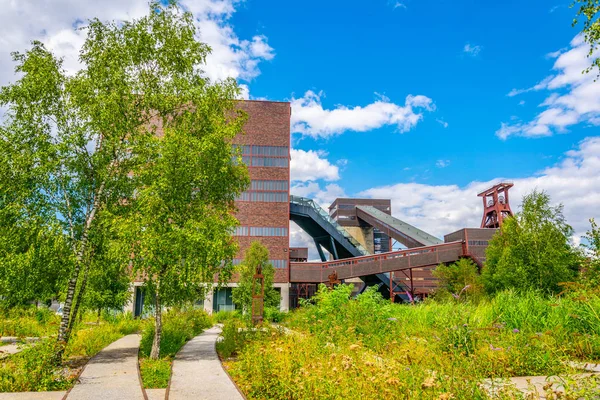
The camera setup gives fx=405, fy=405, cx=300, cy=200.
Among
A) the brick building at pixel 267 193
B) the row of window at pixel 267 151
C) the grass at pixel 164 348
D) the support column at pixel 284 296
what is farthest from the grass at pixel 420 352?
the row of window at pixel 267 151

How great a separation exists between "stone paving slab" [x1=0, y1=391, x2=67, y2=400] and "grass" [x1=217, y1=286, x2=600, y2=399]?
11.0 feet

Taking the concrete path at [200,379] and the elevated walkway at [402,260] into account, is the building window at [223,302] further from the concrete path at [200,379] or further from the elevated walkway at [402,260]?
the concrete path at [200,379]

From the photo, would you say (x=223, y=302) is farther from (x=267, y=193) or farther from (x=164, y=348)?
(x=164, y=348)

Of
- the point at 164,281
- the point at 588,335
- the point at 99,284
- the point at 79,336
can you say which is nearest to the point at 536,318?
the point at 588,335

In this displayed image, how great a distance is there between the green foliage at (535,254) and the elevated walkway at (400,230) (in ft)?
42.6

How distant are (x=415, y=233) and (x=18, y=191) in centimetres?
4031

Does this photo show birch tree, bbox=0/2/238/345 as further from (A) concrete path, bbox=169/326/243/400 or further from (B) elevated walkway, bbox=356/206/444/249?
(B) elevated walkway, bbox=356/206/444/249

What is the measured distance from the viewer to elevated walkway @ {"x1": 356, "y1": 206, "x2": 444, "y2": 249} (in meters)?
41.7

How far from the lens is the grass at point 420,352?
4988 mm

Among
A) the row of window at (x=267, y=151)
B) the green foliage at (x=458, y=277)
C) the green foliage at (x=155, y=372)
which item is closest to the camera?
the green foliage at (x=155, y=372)

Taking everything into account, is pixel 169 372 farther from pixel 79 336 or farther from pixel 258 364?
pixel 79 336

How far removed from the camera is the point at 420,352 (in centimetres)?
728

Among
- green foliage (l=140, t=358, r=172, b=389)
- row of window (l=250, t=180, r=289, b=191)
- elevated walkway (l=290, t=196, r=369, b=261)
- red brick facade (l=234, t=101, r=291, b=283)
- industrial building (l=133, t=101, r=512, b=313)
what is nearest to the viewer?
green foliage (l=140, t=358, r=172, b=389)

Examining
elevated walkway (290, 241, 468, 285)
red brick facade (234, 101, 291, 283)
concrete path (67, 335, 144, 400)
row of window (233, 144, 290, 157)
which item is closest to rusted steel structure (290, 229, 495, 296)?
elevated walkway (290, 241, 468, 285)
